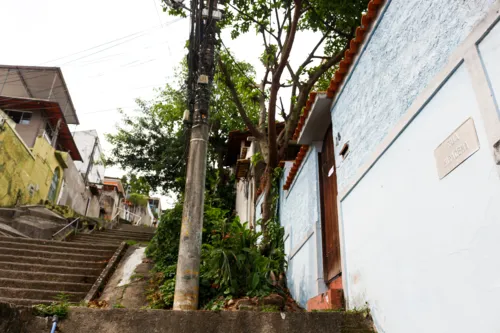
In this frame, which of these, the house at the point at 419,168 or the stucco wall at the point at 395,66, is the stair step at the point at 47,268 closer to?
the house at the point at 419,168

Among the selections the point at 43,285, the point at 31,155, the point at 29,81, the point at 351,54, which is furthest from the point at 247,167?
the point at 29,81

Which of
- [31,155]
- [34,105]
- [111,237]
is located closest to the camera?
[111,237]

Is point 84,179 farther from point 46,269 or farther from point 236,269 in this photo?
point 236,269

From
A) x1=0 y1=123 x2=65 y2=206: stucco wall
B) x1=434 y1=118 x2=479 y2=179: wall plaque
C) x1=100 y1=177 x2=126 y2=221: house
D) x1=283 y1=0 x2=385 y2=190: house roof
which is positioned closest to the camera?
x1=434 y1=118 x2=479 y2=179: wall plaque

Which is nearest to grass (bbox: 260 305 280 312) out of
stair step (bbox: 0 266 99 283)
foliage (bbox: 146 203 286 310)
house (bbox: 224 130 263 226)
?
foliage (bbox: 146 203 286 310)

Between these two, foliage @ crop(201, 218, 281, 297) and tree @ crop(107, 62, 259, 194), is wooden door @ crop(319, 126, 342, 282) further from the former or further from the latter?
tree @ crop(107, 62, 259, 194)

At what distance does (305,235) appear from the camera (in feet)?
21.5

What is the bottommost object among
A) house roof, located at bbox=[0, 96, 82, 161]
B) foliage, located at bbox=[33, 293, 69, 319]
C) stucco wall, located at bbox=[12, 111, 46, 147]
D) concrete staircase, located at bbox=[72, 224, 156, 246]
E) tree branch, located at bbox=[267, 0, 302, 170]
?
foliage, located at bbox=[33, 293, 69, 319]

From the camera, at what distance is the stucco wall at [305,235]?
5.93 m

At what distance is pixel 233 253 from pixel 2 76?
733 inches

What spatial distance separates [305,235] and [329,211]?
3.05 feet

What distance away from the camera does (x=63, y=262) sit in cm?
807

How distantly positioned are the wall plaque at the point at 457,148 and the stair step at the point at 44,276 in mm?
6530

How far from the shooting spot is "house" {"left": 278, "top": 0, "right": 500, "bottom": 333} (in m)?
2.32
